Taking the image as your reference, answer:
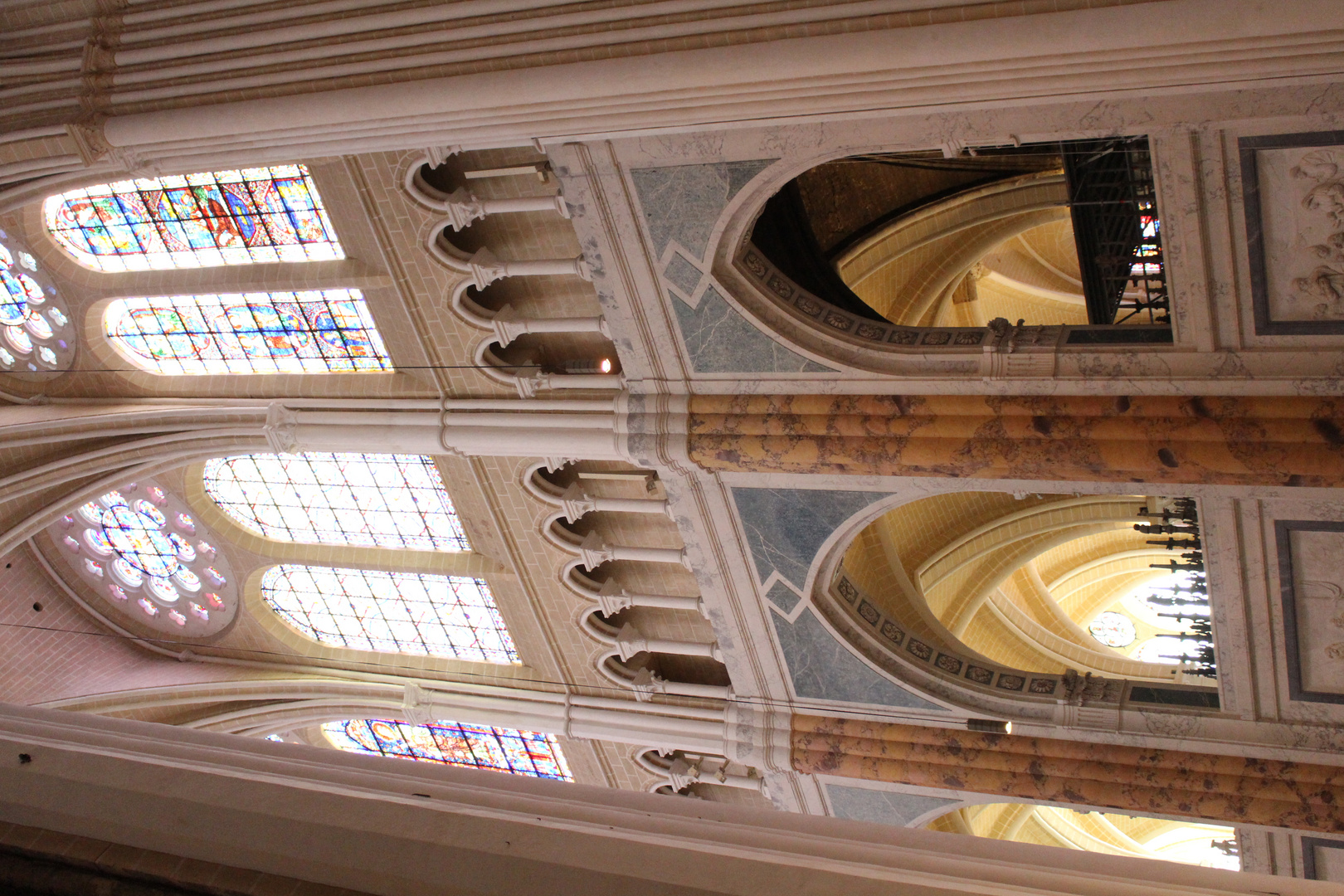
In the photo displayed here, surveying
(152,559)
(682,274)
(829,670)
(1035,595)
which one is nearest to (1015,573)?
(1035,595)

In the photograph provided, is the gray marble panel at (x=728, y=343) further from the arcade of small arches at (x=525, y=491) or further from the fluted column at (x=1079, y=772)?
the fluted column at (x=1079, y=772)

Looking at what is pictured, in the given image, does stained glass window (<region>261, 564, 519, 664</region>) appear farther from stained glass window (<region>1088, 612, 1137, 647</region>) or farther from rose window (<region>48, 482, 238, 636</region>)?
stained glass window (<region>1088, 612, 1137, 647</region>)

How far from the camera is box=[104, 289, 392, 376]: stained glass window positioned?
33.3 ft

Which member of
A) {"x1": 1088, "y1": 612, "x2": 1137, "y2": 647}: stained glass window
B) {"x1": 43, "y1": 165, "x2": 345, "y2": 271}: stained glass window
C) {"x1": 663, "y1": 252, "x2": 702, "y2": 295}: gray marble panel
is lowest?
{"x1": 663, "y1": 252, "x2": 702, "y2": 295}: gray marble panel

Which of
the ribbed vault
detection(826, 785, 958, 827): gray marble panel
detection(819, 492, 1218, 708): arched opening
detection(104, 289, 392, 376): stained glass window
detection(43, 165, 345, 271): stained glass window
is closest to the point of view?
detection(819, 492, 1218, 708): arched opening

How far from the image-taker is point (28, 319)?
448 inches

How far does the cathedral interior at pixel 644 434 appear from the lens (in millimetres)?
2859

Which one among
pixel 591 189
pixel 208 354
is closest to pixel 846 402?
pixel 591 189

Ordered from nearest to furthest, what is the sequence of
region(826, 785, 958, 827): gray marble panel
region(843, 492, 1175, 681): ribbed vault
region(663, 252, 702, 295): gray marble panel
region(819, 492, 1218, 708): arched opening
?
1. region(663, 252, 702, 295): gray marble panel
2. region(819, 492, 1218, 708): arched opening
3. region(826, 785, 958, 827): gray marble panel
4. region(843, 492, 1175, 681): ribbed vault

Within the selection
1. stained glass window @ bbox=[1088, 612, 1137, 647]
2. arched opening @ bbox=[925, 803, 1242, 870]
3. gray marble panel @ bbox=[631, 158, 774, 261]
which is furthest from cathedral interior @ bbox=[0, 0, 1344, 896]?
stained glass window @ bbox=[1088, 612, 1137, 647]

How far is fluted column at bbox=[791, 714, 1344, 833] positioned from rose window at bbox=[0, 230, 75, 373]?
8.24 metres

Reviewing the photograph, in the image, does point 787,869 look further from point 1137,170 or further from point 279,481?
point 279,481

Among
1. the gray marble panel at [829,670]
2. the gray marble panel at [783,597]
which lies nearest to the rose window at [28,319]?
the gray marble panel at [783,597]

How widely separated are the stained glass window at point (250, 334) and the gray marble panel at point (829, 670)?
4341 mm
